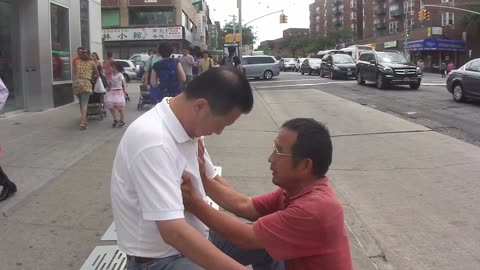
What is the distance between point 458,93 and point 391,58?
6.70 metres

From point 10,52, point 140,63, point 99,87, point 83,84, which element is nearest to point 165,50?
point 83,84

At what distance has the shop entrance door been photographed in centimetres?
1186

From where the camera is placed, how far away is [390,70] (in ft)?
69.4

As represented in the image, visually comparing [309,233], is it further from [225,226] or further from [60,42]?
[60,42]

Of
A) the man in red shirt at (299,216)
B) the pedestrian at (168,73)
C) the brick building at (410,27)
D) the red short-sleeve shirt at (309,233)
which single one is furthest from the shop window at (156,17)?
the red short-sleeve shirt at (309,233)

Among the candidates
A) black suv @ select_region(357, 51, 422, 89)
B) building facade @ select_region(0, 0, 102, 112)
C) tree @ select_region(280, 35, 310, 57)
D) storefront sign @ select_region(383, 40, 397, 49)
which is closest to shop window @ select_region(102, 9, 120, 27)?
black suv @ select_region(357, 51, 422, 89)

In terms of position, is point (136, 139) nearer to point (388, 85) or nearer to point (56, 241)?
point (56, 241)

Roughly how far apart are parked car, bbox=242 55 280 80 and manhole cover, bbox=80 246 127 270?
89.4 feet

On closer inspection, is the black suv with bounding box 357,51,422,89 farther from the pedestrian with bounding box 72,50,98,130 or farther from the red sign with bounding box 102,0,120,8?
the red sign with bounding box 102,0,120,8

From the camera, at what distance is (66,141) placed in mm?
8648

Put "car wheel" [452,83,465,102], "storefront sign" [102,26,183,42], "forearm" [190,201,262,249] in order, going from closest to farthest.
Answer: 1. "forearm" [190,201,262,249]
2. "car wheel" [452,83,465,102]
3. "storefront sign" [102,26,183,42]

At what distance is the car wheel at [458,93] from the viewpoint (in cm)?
1576

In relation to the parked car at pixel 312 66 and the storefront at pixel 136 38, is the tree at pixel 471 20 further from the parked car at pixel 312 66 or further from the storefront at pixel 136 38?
the storefront at pixel 136 38

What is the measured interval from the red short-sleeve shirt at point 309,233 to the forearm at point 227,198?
1.66ft
